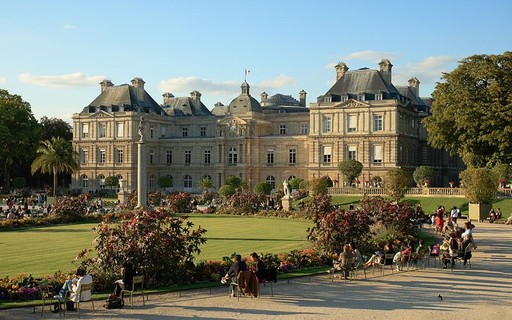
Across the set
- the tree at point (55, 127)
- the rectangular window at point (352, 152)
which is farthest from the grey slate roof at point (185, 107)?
the rectangular window at point (352, 152)

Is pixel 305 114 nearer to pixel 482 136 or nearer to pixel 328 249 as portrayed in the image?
pixel 482 136

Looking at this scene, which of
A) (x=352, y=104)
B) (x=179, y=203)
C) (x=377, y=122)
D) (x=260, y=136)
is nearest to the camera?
(x=179, y=203)

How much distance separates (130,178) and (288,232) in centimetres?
4858

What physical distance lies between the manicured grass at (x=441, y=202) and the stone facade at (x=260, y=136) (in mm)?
12377

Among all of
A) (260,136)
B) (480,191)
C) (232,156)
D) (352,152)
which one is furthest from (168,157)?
(480,191)

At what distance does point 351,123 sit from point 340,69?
823cm

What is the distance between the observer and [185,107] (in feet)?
299

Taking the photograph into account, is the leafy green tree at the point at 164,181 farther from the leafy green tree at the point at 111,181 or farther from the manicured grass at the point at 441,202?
the manicured grass at the point at 441,202

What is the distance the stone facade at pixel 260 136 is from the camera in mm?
67750

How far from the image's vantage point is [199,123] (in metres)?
85.9

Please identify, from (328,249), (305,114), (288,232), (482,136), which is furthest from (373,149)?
(328,249)

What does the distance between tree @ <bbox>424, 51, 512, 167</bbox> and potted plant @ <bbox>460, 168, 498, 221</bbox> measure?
20.5 feet

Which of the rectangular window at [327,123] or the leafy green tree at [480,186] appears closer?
the leafy green tree at [480,186]

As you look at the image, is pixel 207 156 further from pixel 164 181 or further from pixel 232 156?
pixel 164 181
